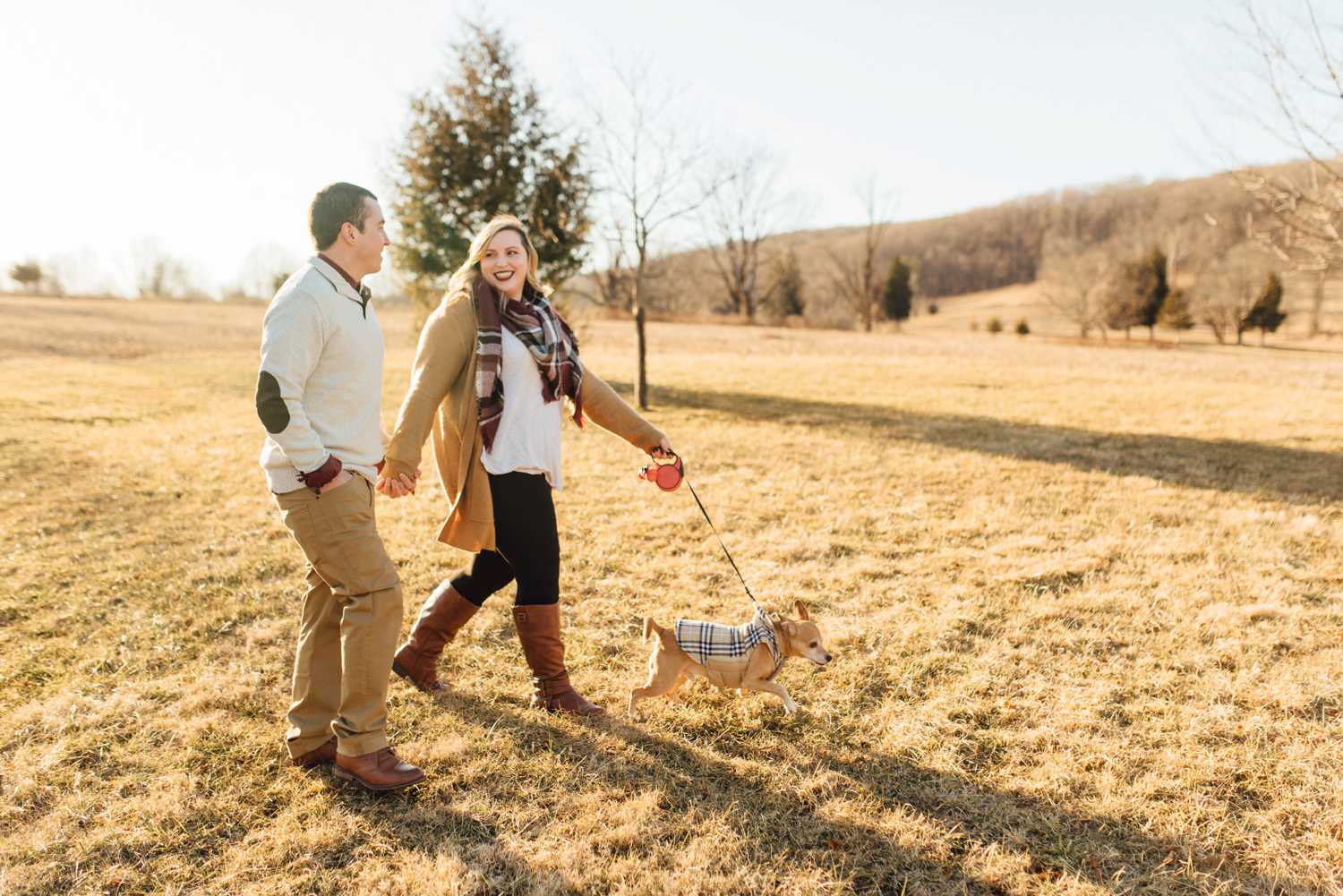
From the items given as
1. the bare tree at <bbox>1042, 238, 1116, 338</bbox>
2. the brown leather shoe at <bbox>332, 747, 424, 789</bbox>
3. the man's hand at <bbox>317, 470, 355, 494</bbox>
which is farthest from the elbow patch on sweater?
the bare tree at <bbox>1042, 238, 1116, 338</bbox>

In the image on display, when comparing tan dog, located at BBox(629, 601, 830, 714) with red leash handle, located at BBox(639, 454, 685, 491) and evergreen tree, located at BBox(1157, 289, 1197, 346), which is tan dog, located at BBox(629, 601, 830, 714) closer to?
red leash handle, located at BBox(639, 454, 685, 491)

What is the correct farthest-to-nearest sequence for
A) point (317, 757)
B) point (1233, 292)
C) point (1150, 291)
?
1. point (1150, 291)
2. point (1233, 292)
3. point (317, 757)

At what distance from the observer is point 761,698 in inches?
153

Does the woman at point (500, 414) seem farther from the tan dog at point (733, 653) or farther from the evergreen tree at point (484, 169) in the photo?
the evergreen tree at point (484, 169)

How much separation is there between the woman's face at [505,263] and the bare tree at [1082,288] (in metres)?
48.7

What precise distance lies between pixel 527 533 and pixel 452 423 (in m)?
0.60

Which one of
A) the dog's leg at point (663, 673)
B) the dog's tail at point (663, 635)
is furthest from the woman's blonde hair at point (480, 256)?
the dog's leg at point (663, 673)

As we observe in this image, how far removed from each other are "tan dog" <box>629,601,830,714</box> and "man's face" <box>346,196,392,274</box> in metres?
2.01

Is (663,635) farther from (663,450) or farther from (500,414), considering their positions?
(500,414)

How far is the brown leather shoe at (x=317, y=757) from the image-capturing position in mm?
3256

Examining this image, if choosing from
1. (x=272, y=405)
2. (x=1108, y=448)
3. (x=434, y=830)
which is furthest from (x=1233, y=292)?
(x=272, y=405)

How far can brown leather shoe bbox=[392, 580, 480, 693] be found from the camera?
382cm

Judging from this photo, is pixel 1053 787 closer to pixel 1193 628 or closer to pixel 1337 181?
pixel 1193 628

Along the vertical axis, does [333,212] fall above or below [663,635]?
above
